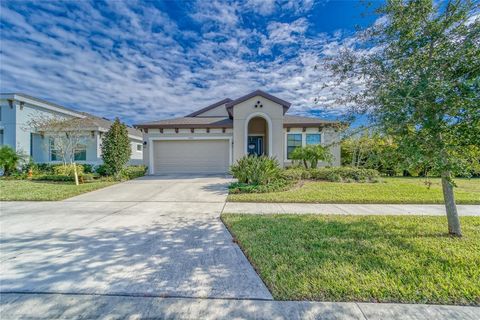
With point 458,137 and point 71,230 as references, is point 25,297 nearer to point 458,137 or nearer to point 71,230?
point 71,230

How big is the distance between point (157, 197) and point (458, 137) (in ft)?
27.3

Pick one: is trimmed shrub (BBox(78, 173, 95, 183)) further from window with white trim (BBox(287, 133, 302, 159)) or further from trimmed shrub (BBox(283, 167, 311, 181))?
window with white trim (BBox(287, 133, 302, 159))

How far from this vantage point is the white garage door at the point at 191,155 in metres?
14.7

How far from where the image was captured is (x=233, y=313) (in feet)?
7.06

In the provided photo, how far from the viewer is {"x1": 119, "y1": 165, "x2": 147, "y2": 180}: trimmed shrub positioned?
12164 mm

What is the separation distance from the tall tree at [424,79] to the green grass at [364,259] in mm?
1003

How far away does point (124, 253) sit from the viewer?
3453 mm

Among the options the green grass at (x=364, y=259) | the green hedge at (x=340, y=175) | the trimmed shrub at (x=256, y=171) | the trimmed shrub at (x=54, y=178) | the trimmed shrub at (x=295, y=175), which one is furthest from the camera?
the trimmed shrub at (x=54, y=178)

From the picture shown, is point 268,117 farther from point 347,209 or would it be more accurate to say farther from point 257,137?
point 347,209

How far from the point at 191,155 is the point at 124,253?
1162 cm

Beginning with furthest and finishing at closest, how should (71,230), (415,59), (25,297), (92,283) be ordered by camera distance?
1. (71,230)
2. (415,59)
3. (92,283)
4. (25,297)

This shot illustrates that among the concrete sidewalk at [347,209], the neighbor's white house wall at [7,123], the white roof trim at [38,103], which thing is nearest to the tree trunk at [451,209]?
the concrete sidewalk at [347,209]

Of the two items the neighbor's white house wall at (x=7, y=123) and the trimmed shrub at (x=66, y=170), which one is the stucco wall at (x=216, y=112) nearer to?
the trimmed shrub at (x=66, y=170)

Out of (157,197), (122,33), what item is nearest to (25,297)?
(157,197)
